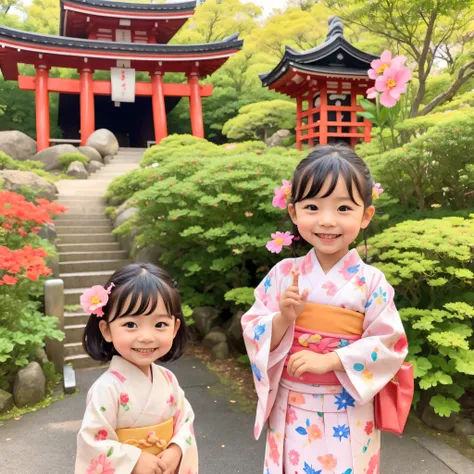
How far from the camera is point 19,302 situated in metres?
4.79

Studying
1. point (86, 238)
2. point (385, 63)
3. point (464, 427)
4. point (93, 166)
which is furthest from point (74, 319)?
point (93, 166)

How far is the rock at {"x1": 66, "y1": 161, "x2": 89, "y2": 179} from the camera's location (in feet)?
47.3

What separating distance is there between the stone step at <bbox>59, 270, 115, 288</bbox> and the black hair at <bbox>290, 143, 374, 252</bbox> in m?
5.89

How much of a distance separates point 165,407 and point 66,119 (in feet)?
81.7

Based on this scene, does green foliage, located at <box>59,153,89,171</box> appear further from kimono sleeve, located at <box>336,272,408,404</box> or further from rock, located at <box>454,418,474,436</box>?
kimono sleeve, located at <box>336,272,408,404</box>

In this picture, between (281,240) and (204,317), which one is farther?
(204,317)

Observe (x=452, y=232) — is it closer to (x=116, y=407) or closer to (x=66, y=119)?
(x=116, y=407)

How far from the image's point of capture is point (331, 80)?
1172 cm

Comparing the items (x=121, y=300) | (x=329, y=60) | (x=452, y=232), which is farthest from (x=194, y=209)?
(x=329, y=60)

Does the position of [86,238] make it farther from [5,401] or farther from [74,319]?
[5,401]

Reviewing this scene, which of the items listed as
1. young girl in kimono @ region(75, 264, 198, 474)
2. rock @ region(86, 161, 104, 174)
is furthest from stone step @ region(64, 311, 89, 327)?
rock @ region(86, 161, 104, 174)

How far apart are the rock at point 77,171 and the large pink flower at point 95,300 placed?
13.5 meters

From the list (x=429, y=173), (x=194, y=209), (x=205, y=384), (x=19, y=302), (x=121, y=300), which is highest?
(x=429, y=173)

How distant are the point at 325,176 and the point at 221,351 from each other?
14.6ft
